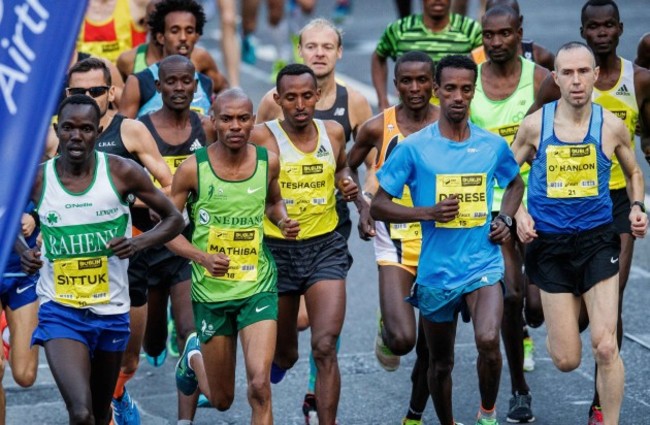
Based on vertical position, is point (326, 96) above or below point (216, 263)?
above

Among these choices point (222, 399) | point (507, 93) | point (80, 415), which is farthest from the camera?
point (507, 93)

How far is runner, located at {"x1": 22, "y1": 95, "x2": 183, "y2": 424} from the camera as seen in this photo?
673 centimetres

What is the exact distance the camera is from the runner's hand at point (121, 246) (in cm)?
675

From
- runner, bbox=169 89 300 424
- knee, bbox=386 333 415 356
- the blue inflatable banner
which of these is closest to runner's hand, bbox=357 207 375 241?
knee, bbox=386 333 415 356

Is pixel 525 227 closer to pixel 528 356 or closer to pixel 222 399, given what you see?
pixel 222 399

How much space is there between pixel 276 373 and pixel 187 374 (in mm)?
694

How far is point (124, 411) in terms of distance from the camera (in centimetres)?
814

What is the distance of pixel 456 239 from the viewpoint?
7340 millimetres

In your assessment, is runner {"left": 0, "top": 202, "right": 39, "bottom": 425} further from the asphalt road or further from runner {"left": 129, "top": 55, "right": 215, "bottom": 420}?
the asphalt road

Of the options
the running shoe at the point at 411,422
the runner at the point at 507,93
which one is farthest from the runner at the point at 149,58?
the running shoe at the point at 411,422

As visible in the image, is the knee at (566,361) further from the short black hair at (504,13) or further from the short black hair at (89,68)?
the short black hair at (89,68)

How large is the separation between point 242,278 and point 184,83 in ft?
5.24

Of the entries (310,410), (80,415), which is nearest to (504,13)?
(310,410)

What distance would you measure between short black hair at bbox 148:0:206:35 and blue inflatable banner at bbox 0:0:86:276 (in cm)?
677
